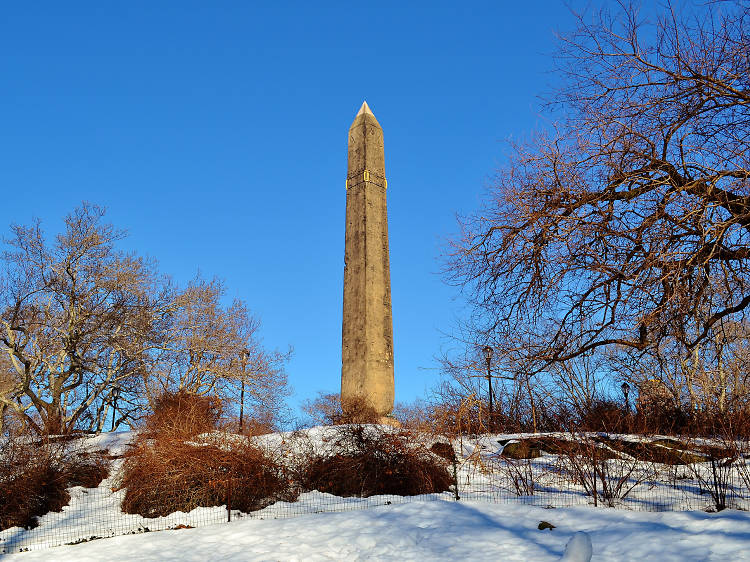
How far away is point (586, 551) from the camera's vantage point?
1622 millimetres

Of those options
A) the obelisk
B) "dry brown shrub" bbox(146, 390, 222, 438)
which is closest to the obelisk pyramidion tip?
the obelisk

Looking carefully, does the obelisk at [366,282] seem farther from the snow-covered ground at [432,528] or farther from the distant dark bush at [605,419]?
the distant dark bush at [605,419]

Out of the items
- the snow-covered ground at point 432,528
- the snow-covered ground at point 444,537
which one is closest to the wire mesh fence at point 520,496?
the snow-covered ground at point 432,528

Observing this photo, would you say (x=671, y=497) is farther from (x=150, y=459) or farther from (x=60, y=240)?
(x=60, y=240)

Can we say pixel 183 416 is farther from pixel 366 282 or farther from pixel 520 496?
pixel 520 496

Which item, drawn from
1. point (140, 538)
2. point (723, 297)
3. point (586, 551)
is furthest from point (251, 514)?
point (586, 551)

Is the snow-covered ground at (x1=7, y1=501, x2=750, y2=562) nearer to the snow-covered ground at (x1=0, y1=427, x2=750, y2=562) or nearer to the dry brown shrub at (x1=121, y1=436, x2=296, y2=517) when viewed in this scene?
the snow-covered ground at (x1=0, y1=427, x2=750, y2=562)

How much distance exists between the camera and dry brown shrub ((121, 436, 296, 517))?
1159 centimetres

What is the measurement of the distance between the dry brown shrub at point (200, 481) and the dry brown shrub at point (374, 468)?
0.68 metres

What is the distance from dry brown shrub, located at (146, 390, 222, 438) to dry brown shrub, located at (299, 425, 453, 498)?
2817 millimetres

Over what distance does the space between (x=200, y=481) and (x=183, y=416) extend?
4637mm

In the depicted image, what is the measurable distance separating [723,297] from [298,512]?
7.45m

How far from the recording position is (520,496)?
11.0 meters

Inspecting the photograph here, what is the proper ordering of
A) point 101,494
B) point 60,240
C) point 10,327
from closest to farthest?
point 101,494, point 10,327, point 60,240
